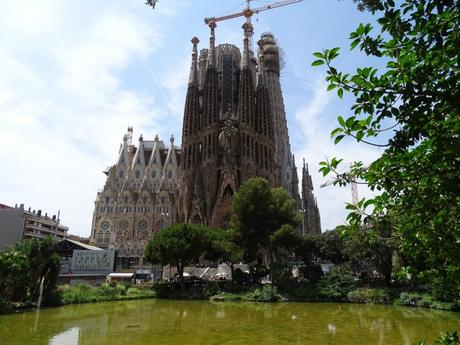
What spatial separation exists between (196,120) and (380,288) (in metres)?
43.4

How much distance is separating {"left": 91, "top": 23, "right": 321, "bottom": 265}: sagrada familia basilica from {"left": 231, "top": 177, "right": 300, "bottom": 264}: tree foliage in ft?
63.6

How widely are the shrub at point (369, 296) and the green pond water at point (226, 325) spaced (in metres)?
2.68

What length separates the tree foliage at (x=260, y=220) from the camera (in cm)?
3419

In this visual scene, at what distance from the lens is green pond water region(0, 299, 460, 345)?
13.8 metres

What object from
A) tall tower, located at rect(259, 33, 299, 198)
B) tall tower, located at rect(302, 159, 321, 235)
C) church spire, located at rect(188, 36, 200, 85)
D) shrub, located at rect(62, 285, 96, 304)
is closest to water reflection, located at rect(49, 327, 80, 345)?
shrub, located at rect(62, 285, 96, 304)

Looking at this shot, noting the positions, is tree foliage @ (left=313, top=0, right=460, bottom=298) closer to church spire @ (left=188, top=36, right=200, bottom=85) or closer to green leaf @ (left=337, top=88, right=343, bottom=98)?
green leaf @ (left=337, top=88, right=343, bottom=98)

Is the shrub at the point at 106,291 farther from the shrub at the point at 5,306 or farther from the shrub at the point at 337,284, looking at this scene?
the shrub at the point at 337,284

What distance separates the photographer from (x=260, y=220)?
34.7m

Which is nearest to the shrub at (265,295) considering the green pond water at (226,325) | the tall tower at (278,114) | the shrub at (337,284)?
the shrub at (337,284)

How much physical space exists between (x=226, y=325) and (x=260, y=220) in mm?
18082

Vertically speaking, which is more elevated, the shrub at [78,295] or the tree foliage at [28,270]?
the tree foliage at [28,270]

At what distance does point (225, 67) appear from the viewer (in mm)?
71375

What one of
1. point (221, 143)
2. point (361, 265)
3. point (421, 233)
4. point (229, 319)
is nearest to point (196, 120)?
point (221, 143)

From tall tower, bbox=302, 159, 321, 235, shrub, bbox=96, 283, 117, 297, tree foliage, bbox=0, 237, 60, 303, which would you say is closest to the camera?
tree foliage, bbox=0, 237, 60, 303
